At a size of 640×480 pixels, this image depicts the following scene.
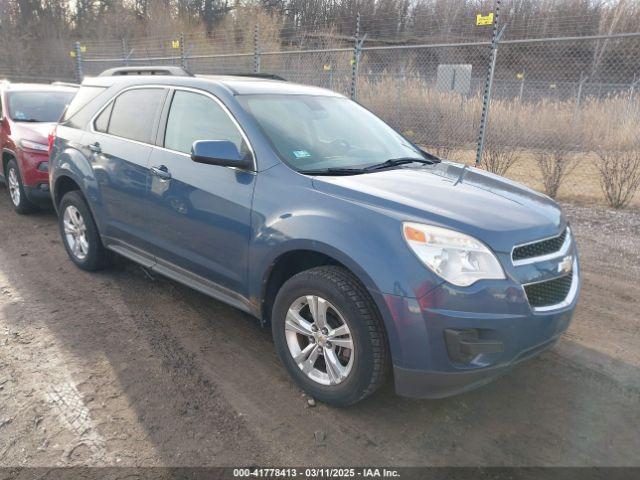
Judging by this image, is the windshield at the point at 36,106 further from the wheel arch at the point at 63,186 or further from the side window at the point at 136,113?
the side window at the point at 136,113

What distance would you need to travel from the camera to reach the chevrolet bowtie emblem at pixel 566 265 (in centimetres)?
277

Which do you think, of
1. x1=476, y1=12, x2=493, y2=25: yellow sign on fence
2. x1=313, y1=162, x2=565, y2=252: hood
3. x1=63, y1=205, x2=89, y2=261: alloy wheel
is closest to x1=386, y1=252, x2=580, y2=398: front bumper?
x1=313, y1=162, x2=565, y2=252: hood

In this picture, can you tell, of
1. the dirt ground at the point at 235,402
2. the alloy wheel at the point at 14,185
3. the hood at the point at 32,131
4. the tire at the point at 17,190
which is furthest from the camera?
the alloy wheel at the point at 14,185

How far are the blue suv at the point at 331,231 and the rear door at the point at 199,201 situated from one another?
0.04ft

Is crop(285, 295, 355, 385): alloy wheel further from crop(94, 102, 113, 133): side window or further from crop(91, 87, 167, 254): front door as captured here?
crop(94, 102, 113, 133): side window

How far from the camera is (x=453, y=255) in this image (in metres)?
2.46

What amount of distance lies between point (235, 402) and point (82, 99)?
352 centimetres

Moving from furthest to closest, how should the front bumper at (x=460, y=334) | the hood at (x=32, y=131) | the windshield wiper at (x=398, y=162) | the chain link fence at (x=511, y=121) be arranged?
the chain link fence at (x=511, y=121), the hood at (x=32, y=131), the windshield wiper at (x=398, y=162), the front bumper at (x=460, y=334)

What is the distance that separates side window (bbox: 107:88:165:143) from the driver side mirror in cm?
100

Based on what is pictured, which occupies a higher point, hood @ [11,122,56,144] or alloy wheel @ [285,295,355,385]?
hood @ [11,122,56,144]

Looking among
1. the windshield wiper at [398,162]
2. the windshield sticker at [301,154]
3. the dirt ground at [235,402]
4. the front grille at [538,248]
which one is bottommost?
the dirt ground at [235,402]

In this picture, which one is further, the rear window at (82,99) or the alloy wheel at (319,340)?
the rear window at (82,99)

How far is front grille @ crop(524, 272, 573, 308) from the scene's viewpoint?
8.34 ft

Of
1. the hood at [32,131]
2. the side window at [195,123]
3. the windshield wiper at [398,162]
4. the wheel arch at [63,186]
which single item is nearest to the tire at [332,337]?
the windshield wiper at [398,162]
